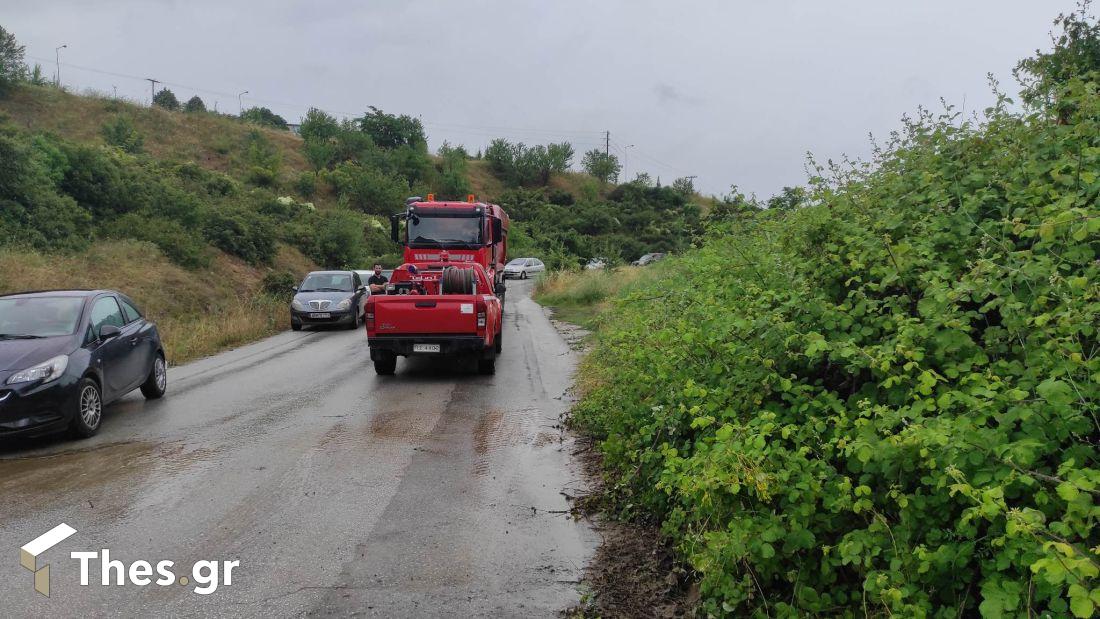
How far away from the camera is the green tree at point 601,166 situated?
9088 cm

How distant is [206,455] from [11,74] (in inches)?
2172

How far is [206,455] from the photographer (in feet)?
23.3

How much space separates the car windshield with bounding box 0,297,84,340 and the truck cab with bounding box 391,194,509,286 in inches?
410

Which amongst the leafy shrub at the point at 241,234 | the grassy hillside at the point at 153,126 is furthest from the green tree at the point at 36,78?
the leafy shrub at the point at 241,234

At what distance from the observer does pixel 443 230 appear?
63.3 feet

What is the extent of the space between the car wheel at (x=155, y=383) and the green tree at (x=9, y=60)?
163ft

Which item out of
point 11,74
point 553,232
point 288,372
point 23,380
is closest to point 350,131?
point 553,232

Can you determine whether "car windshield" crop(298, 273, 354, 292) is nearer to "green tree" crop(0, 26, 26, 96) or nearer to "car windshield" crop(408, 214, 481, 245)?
"car windshield" crop(408, 214, 481, 245)

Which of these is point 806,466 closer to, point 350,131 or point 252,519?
point 252,519

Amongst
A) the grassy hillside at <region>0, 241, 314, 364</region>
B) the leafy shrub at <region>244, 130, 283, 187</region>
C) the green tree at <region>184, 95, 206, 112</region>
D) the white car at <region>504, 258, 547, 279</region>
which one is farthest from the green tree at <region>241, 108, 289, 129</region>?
the grassy hillside at <region>0, 241, 314, 364</region>

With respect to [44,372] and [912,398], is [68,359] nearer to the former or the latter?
[44,372]

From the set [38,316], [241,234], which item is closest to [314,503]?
[38,316]

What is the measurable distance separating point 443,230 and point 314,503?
1406 centimetres

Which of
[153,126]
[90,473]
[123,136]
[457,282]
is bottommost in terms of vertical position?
[90,473]
